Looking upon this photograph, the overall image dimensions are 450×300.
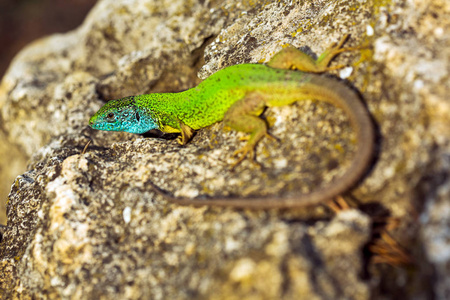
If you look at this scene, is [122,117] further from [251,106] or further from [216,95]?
[251,106]

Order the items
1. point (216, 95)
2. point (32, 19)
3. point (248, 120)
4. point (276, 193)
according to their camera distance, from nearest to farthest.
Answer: point (276, 193) → point (248, 120) → point (216, 95) → point (32, 19)

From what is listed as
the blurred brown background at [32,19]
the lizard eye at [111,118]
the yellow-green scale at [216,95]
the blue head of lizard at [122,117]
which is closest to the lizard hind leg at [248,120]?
the yellow-green scale at [216,95]

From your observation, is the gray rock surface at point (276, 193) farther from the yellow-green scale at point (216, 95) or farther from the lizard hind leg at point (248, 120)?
the yellow-green scale at point (216, 95)

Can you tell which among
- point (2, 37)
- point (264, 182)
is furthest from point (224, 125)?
point (2, 37)

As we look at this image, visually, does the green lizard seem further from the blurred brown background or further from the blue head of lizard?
the blurred brown background

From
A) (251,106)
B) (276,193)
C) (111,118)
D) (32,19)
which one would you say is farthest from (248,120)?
(32,19)

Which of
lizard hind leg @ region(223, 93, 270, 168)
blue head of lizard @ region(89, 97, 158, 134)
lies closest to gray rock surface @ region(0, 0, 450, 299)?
lizard hind leg @ region(223, 93, 270, 168)

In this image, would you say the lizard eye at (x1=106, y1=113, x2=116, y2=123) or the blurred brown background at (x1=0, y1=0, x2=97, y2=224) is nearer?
the lizard eye at (x1=106, y1=113, x2=116, y2=123)

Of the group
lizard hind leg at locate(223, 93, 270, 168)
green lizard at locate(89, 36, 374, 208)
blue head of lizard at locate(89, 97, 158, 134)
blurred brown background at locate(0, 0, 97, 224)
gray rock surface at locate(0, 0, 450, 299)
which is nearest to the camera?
gray rock surface at locate(0, 0, 450, 299)
